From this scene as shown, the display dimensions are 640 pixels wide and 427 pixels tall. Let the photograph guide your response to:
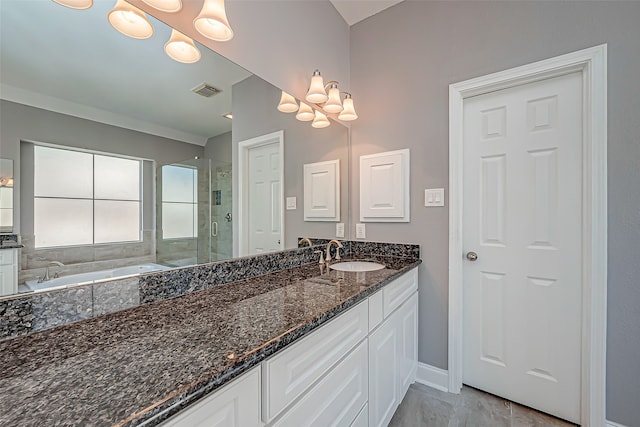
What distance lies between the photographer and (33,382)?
518 millimetres

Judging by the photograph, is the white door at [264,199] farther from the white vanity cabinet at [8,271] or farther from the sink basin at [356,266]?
the white vanity cabinet at [8,271]

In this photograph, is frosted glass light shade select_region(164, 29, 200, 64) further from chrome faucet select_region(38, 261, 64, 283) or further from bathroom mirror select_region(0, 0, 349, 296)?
chrome faucet select_region(38, 261, 64, 283)

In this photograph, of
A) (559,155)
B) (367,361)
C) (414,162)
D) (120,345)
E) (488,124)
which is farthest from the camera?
(414,162)

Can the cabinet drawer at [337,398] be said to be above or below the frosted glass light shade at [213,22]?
below

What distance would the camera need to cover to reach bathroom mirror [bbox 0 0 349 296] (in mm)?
734

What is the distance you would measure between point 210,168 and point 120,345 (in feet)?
2.57

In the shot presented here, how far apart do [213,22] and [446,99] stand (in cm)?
147

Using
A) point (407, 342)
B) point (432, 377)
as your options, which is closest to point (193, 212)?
point (407, 342)

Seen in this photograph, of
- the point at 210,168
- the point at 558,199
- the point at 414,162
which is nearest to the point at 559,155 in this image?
the point at 558,199

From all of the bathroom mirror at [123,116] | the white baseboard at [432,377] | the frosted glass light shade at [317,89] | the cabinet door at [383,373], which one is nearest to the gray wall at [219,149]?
the bathroom mirror at [123,116]

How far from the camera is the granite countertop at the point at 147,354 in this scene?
0.45 metres

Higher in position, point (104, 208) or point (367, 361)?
point (104, 208)

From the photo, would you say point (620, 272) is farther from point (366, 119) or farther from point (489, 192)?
point (366, 119)

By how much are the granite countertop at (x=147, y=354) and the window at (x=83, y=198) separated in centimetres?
26
